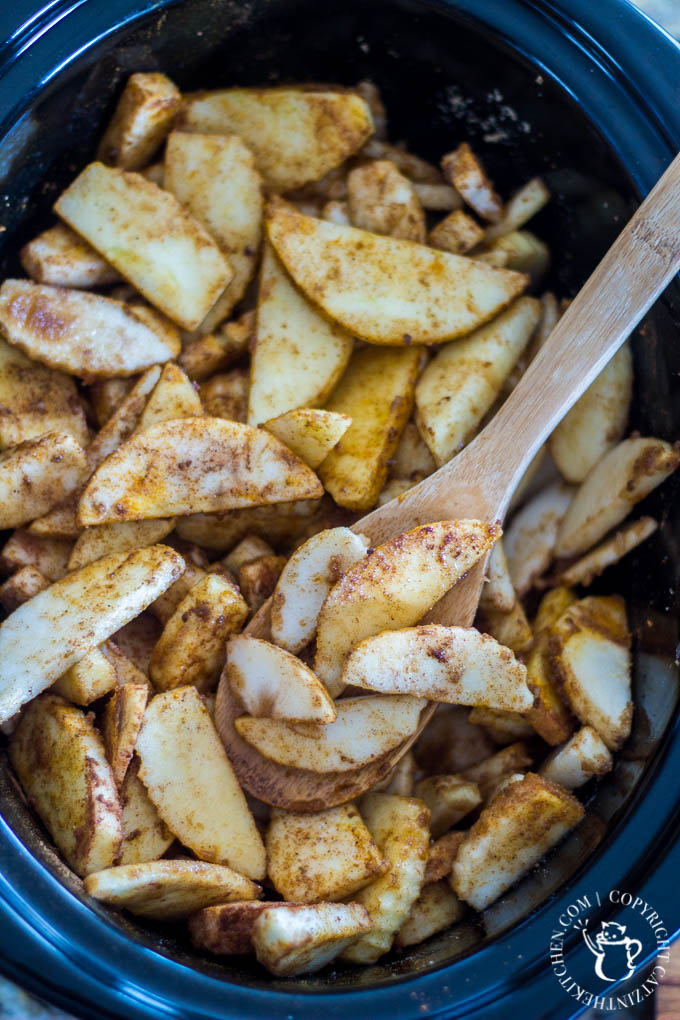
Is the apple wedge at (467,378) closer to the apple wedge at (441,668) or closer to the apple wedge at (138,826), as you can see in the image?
the apple wedge at (441,668)

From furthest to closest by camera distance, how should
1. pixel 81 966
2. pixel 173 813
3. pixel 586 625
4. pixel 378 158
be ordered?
pixel 378 158 < pixel 586 625 < pixel 173 813 < pixel 81 966

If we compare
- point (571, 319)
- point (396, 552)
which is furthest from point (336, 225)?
point (396, 552)

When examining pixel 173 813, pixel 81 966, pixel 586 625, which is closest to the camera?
pixel 81 966

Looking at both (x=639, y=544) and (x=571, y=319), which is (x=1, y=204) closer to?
(x=571, y=319)

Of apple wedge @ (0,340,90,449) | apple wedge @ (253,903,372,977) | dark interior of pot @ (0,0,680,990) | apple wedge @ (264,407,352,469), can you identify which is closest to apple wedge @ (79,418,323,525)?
apple wedge @ (264,407,352,469)

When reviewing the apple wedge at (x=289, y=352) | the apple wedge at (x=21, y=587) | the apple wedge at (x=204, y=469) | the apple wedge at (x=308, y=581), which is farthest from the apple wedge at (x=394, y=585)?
the apple wedge at (x=21, y=587)

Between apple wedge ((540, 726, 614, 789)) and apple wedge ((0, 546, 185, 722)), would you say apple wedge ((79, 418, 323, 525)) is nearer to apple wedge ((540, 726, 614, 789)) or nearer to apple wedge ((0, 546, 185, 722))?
apple wedge ((0, 546, 185, 722))
